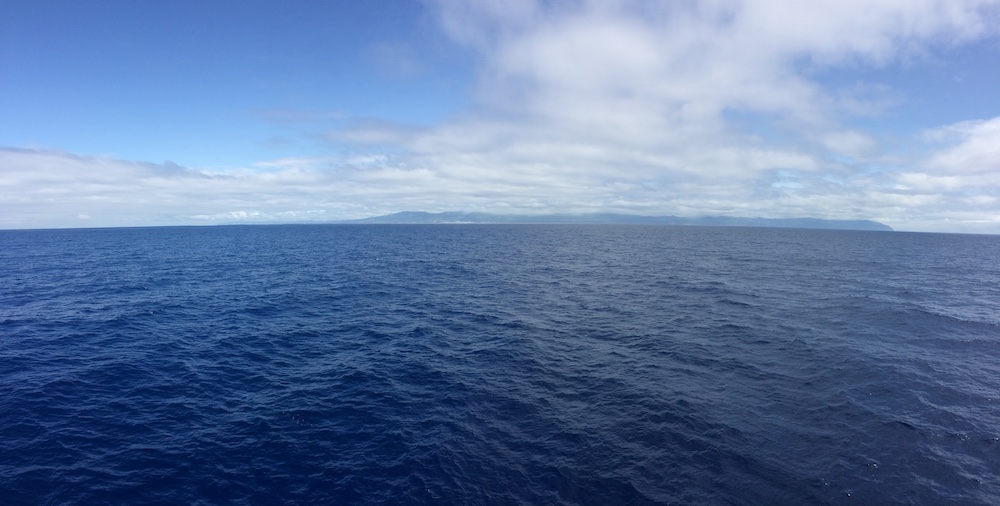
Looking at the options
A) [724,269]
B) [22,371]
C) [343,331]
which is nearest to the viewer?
[22,371]

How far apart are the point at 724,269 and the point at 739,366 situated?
6602 centimetres

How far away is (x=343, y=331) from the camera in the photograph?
48031mm

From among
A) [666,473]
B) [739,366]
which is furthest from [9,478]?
[739,366]

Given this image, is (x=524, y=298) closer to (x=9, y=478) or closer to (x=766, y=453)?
(x=766, y=453)

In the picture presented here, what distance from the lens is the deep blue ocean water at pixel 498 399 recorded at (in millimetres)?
22359

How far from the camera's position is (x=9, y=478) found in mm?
22094

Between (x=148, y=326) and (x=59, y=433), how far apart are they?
83.9ft

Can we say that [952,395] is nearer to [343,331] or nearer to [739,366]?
[739,366]

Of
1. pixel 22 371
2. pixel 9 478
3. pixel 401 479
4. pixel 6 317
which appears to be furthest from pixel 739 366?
pixel 6 317

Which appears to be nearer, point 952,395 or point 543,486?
point 543,486

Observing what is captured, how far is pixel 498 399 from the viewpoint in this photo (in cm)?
3152

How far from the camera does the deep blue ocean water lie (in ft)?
73.4

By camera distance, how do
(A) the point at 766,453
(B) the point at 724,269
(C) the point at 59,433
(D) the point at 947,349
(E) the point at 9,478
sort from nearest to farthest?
(E) the point at 9,478 → (A) the point at 766,453 → (C) the point at 59,433 → (D) the point at 947,349 → (B) the point at 724,269

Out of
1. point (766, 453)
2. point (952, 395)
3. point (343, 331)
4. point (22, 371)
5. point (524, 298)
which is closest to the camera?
point (766, 453)
